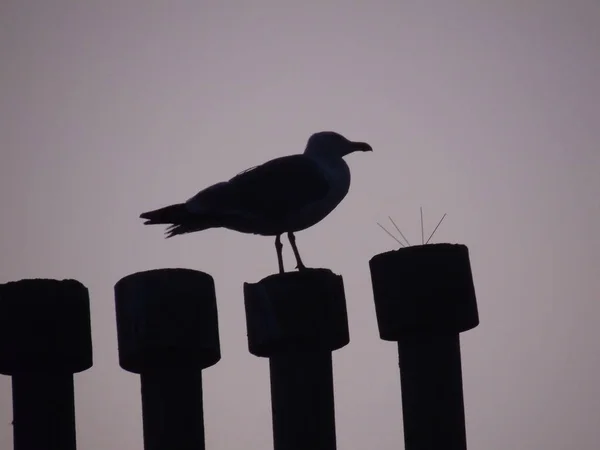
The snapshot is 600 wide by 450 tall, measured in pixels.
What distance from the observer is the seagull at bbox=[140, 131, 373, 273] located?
8586 millimetres

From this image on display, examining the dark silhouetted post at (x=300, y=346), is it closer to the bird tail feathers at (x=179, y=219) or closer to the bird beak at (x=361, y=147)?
the bird tail feathers at (x=179, y=219)

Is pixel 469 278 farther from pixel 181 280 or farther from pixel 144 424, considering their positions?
pixel 144 424

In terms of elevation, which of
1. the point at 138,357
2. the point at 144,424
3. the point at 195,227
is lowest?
the point at 144,424

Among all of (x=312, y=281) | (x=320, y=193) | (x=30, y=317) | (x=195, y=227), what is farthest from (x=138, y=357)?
(x=320, y=193)

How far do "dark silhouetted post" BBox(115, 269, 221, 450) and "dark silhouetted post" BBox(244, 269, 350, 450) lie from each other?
0.35 meters

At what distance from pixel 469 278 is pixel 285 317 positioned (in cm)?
117

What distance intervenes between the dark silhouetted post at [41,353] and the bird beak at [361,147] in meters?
4.29

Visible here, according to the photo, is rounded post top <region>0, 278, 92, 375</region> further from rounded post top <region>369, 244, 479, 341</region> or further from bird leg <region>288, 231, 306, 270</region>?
bird leg <region>288, 231, 306, 270</region>

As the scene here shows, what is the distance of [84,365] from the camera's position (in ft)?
21.7

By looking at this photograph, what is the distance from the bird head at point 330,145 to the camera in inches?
396

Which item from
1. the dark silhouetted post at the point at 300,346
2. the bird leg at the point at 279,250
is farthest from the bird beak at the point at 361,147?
the dark silhouetted post at the point at 300,346

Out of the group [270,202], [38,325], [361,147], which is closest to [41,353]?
[38,325]

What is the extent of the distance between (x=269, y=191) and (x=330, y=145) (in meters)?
1.29

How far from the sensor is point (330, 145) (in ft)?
33.2
